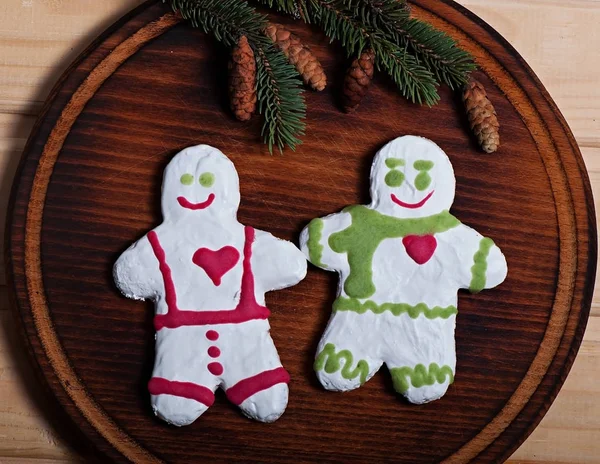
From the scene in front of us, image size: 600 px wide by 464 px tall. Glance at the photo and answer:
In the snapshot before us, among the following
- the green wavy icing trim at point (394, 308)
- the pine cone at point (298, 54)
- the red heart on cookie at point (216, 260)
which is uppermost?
the pine cone at point (298, 54)

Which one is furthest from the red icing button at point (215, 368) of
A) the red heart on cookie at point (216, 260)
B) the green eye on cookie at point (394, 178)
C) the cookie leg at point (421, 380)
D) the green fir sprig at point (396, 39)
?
the green fir sprig at point (396, 39)

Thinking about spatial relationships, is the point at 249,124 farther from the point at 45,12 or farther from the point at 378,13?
the point at 45,12

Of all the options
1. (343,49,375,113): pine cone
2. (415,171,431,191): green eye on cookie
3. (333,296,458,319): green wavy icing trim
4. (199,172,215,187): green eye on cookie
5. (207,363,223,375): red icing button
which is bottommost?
(207,363,223,375): red icing button

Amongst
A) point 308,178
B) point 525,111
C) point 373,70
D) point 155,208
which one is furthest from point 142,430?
point 525,111

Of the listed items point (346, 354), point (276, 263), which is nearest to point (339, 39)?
point (276, 263)

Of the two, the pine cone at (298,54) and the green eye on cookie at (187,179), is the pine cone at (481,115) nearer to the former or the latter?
the pine cone at (298,54)

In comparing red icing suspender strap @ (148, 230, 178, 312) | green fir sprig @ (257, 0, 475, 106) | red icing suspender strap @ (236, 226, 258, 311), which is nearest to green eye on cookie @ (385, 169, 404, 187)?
green fir sprig @ (257, 0, 475, 106)

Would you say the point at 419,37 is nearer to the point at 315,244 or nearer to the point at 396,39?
the point at 396,39

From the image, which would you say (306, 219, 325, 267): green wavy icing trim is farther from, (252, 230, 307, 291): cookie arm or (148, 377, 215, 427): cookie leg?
(148, 377, 215, 427): cookie leg
